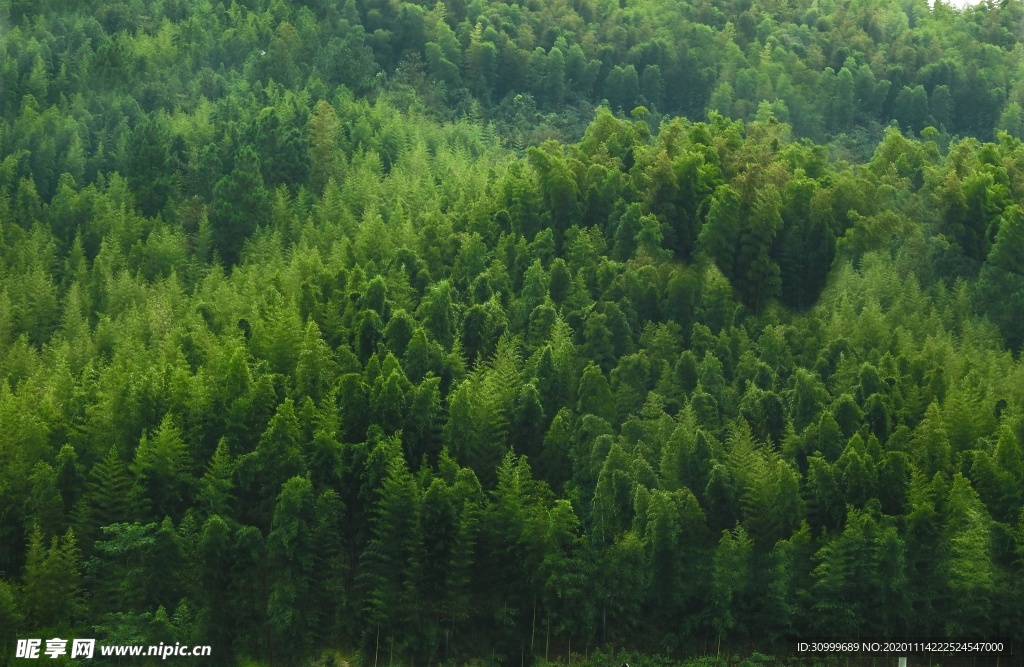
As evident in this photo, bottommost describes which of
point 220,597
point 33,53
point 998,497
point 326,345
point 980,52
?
point 220,597

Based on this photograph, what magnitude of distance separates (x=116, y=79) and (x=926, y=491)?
1436 inches

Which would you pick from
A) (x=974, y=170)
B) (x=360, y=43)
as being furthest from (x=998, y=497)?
(x=360, y=43)

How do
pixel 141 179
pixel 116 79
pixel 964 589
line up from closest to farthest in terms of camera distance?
1. pixel 964 589
2. pixel 141 179
3. pixel 116 79

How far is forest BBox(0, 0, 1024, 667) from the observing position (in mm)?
34812

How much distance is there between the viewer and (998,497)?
1414 inches

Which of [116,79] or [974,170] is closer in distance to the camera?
[974,170]

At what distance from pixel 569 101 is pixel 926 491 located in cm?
3273

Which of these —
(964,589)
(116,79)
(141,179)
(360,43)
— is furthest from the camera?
(360,43)

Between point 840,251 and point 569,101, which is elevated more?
point 569,101

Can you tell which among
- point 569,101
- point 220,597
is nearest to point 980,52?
point 569,101

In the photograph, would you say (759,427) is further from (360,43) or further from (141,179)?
(360,43)

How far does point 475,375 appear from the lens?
39.5 m

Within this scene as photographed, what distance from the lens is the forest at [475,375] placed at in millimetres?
34812

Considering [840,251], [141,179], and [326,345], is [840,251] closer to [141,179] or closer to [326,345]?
[326,345]
